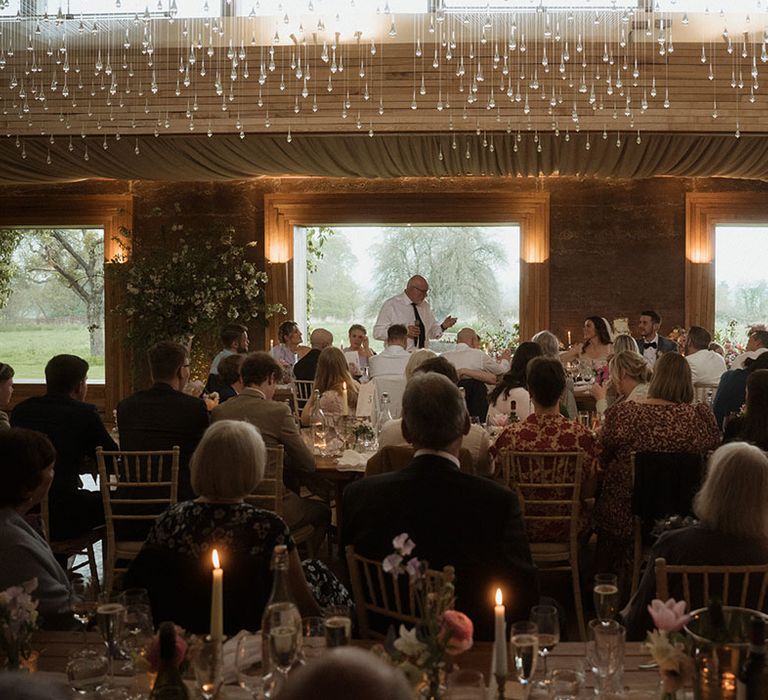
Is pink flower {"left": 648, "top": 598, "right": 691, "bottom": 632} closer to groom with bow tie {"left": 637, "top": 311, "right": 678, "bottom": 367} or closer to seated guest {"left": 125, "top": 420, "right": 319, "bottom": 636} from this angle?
seated guest {"left": 125, "top": 420, "right": 319, "bottom": 636}

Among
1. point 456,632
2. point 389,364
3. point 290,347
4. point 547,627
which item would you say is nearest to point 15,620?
point 456,632

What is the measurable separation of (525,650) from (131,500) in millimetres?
3164

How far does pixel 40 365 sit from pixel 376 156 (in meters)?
6.90

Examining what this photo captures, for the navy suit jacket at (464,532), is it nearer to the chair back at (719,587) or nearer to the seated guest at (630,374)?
A: the chair back at (719,587)

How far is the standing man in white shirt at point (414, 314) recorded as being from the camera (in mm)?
10977

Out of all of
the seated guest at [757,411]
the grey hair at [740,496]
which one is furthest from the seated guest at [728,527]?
the seated guest at [757,411]

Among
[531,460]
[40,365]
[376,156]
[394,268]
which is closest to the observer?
[531,460]

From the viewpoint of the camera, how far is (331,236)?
1473cm

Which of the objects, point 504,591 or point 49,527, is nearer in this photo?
point 504,591

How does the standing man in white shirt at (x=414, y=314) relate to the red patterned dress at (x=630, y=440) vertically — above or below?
above

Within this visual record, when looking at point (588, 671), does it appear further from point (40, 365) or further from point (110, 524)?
point (40, 365)

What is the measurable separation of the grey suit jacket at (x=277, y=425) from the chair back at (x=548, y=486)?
1131mm

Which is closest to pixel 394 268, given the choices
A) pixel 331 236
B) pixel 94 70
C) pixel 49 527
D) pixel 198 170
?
pixel 331 236

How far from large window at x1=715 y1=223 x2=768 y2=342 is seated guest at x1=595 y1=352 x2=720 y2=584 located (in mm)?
8053
